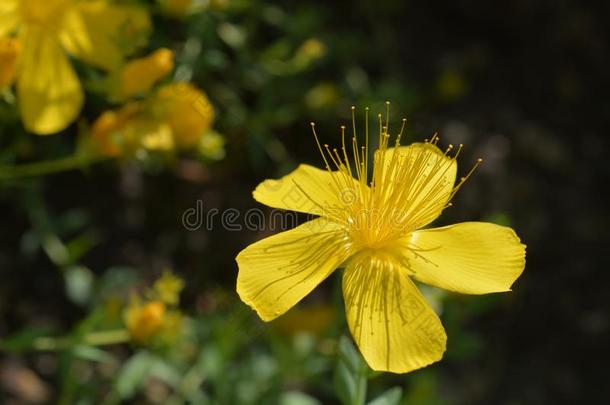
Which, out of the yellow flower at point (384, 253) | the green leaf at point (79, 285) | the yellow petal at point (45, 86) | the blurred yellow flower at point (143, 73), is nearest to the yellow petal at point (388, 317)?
the yellow flower at point (384, 253)

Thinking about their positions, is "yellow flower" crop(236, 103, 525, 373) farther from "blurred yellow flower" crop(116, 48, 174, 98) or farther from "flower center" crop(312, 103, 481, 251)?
"blurred yellow flower" crop(116, 48, 174, 98)

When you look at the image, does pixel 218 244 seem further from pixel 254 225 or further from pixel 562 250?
pixel 562 250

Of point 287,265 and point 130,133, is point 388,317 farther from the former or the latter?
point 130,133

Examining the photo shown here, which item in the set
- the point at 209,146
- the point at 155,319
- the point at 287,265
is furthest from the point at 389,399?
the point at 209,146

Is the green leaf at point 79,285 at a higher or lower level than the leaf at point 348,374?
lower

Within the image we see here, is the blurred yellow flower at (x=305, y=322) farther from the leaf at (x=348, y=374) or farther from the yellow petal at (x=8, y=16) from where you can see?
the yellow petal at (x=8, y=16)
